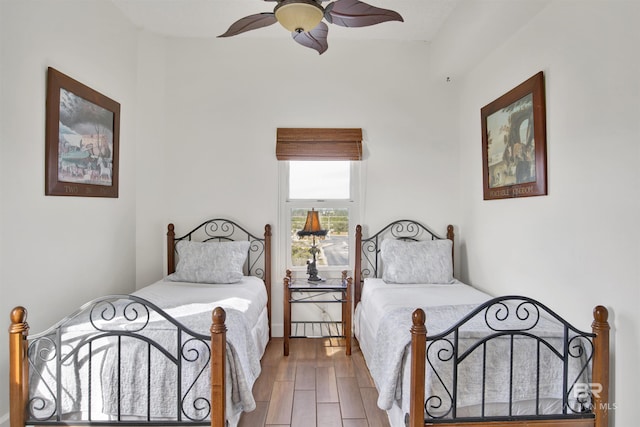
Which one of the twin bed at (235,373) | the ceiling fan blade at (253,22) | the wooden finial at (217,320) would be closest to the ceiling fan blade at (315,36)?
the ceiling fan blade at (253,22)

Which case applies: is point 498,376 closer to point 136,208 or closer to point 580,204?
point 580,204

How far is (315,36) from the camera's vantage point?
224 centimetres

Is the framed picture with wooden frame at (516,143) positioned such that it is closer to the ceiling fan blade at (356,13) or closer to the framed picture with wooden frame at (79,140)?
the ceiling fan blade at (356,13)

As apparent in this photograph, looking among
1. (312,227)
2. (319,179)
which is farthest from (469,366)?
(319,179)

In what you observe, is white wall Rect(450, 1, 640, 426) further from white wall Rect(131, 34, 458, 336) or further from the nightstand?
the nightstand

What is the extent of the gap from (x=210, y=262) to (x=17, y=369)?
1.68 m

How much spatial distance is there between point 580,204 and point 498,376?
1020mm

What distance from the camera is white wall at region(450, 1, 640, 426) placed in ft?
5.93

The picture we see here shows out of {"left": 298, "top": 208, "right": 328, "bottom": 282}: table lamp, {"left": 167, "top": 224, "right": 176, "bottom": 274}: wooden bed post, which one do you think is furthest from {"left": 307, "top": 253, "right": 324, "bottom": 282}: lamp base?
{"left": 167, "top": 224, "right": 176, "bottom": 274}: wooden bed post

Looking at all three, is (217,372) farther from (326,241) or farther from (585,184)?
(326,241)

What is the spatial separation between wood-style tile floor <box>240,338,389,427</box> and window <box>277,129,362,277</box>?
0.80 m

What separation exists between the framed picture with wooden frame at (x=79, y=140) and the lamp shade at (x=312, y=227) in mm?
1573

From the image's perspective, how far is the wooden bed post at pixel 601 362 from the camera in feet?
5.98

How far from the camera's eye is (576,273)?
217 centimetres
